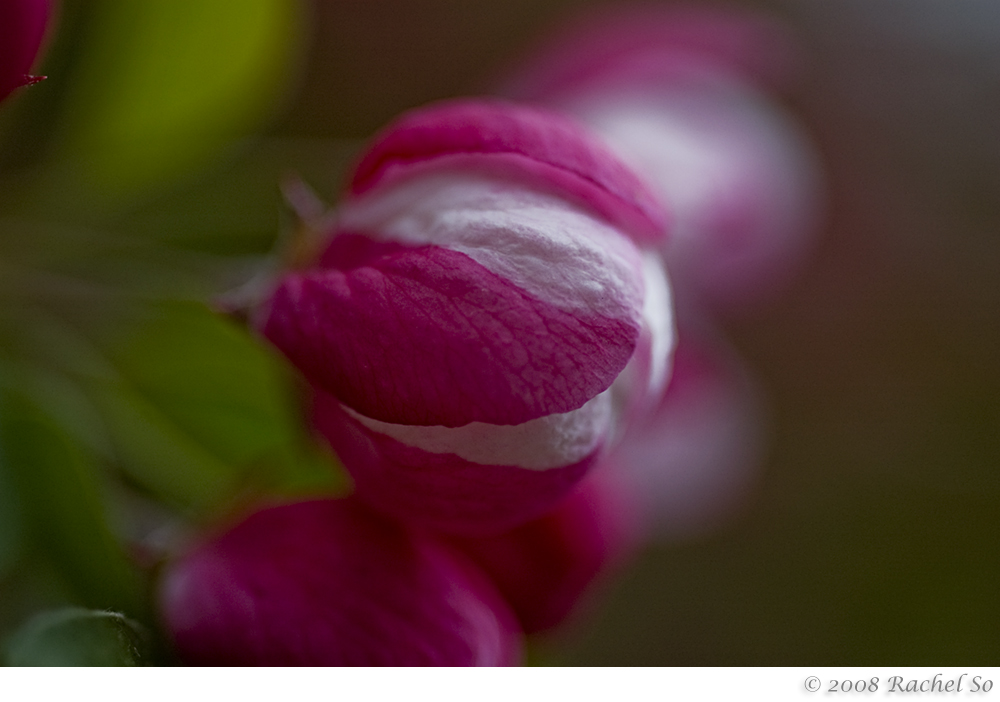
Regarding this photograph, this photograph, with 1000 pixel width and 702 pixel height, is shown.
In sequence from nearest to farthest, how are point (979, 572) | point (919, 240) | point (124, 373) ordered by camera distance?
1. point (124, 373)
2. point (979, 572)
3. point (919, 240)

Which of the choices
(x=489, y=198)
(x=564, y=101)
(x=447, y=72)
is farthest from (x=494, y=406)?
(x=447, y=72)

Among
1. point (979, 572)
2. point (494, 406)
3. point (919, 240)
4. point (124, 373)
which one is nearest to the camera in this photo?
point (494, 406)

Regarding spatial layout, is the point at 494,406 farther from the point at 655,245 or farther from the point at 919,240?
the point at 919,240

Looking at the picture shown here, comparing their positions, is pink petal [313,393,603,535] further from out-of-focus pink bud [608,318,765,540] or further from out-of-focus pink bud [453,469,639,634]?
out-of-focus pink bud [608,318,765,540]

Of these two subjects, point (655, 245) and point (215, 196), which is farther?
point (215, 196)

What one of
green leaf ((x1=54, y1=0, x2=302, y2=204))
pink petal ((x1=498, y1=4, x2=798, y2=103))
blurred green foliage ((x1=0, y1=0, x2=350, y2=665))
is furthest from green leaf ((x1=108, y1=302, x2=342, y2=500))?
pink petal ((x1=498, y1=4, x2=798, y2=103))

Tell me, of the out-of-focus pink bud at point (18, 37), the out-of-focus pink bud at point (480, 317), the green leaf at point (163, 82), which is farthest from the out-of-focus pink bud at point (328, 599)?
the green leaf at point (163, 82)
